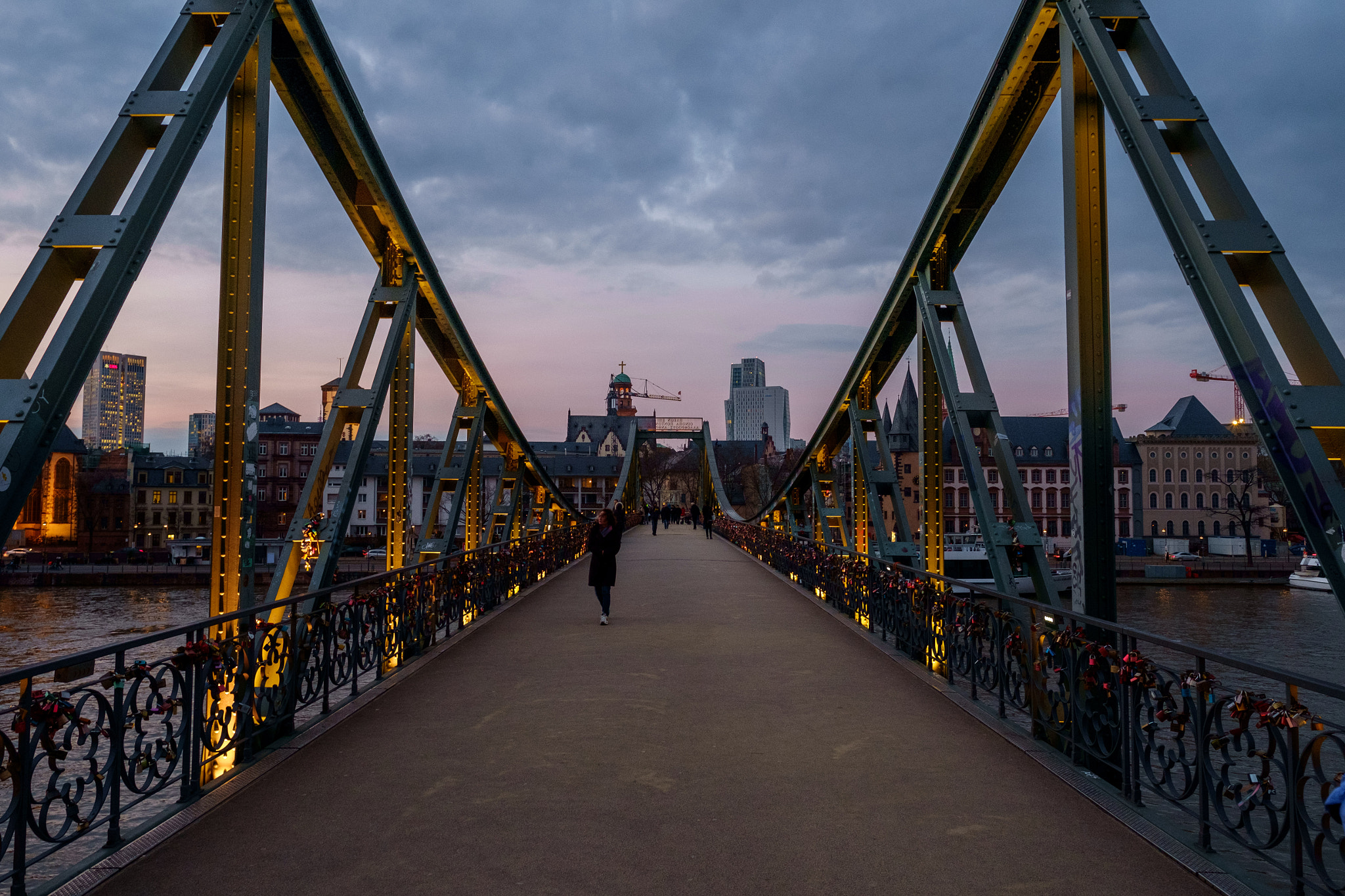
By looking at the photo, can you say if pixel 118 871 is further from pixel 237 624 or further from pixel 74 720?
pixel 237 624

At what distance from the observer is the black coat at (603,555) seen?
1106 centimetres

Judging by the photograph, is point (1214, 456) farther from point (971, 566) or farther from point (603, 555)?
point (603, 555)

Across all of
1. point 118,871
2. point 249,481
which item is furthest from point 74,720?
point 249,481

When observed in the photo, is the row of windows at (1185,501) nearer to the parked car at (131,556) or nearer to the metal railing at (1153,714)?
the metal railing at (1153,714)

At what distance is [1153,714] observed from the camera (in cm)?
426

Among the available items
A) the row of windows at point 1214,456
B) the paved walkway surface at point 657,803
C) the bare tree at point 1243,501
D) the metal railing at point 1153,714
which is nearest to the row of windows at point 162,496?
the paved walkway surface at point 657,803

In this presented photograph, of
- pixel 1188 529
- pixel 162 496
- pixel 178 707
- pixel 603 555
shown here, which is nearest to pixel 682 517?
Result: pixel 1188 529

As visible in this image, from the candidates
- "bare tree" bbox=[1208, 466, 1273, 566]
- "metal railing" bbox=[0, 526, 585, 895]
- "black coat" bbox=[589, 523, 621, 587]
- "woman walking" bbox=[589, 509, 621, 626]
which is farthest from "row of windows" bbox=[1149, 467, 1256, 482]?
"metal railing" bbox=[0, 526, 585, 895]

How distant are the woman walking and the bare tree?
6644 centimetres

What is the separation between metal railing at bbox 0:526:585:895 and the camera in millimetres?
3348

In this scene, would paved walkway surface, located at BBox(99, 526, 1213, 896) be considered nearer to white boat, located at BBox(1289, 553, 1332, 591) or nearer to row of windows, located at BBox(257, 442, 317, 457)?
Answer: white boat, located at BBox(1289, 553, 1332, 591)

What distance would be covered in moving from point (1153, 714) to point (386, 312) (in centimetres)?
812

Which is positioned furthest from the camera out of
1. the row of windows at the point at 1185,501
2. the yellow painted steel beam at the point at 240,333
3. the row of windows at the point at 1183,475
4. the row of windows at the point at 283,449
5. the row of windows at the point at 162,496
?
the row of windows at the point at 283,449

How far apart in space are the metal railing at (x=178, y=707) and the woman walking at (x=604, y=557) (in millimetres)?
2678
